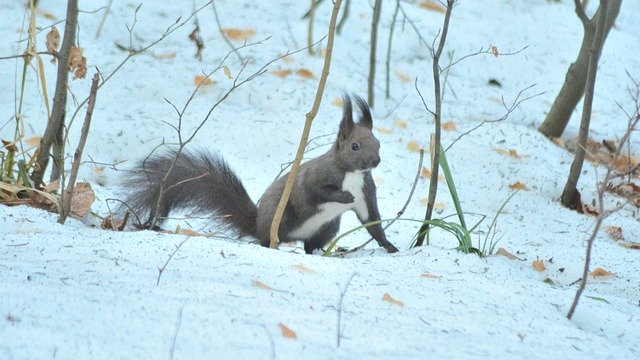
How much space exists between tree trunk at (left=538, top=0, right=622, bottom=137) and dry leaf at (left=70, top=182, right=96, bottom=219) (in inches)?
107

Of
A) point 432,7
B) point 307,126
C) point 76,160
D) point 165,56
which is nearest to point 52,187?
point 76,160

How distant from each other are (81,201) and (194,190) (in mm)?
518

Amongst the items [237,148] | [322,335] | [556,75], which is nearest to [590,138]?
[556,75]

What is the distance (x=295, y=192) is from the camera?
153 inches

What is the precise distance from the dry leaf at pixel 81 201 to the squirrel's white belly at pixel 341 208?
33.9 inches

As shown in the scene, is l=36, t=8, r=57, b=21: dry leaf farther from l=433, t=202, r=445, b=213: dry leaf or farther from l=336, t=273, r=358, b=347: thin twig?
l=336, t=273, r=358, b=347: thin twig

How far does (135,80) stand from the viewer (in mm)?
5375

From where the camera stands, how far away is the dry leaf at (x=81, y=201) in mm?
3570

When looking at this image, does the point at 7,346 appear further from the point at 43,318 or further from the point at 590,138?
the point at 590,138

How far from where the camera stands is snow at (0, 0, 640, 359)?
219cm

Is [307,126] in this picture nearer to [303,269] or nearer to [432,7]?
[303,269]

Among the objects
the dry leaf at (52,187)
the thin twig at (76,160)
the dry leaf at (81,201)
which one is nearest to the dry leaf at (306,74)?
the dry leaf at (81,201)

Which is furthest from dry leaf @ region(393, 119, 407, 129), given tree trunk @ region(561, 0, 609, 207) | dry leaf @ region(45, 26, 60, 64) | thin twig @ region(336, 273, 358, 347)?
thin twig @ region(336, 273, 358, 347)

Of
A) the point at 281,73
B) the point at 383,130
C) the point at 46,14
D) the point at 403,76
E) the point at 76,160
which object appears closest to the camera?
the point at 76,160
